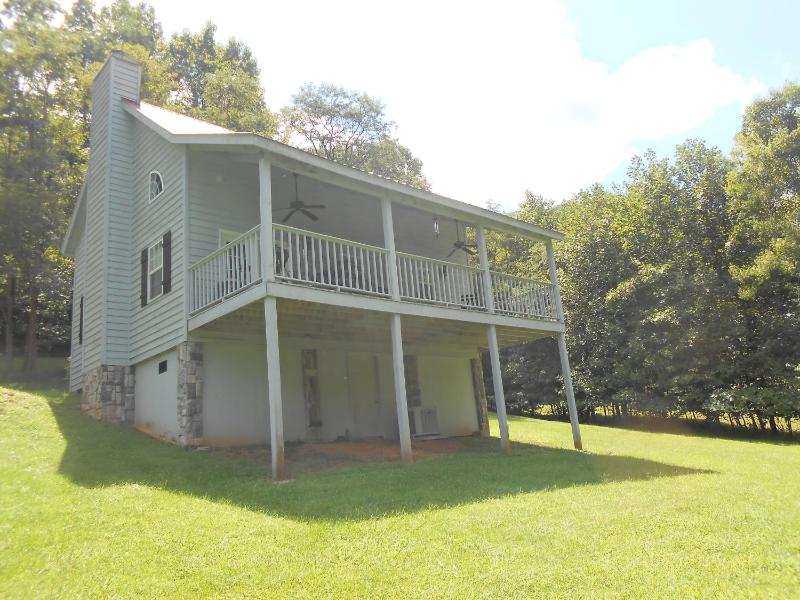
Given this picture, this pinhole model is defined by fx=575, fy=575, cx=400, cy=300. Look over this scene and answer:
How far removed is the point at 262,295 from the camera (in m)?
8.44

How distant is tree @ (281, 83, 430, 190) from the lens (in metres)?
32.6

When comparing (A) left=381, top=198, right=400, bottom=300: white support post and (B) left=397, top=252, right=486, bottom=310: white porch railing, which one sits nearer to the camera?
(A) left=381, top=198, right=400, bottom=300: white support post

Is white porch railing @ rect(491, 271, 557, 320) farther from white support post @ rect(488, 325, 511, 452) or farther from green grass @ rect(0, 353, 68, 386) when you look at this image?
green grass @ rect(0, 353, 68, 386)

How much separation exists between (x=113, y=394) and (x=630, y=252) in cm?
2039

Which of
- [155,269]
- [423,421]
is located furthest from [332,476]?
[155,269]

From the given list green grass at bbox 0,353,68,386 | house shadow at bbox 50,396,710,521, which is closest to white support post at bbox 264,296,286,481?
house shadow at bbox 50,396,710,521

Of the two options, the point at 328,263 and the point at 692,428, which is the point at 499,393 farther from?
the point at 692,428

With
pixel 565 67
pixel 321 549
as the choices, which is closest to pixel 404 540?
pixel 321 549

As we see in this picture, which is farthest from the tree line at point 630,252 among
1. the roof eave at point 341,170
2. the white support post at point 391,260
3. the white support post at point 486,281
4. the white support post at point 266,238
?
the white support post at point 391,260

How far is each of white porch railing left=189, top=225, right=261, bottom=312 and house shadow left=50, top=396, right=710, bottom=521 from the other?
8.72 feet

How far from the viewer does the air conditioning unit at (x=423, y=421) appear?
13438mm

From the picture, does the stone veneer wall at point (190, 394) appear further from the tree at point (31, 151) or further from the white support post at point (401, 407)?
the tree at point (31, 151)

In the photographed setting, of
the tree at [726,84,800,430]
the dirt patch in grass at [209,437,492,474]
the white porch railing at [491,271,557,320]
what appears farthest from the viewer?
the tree at [726,84,800,430]

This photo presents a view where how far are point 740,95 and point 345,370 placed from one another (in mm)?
18731
